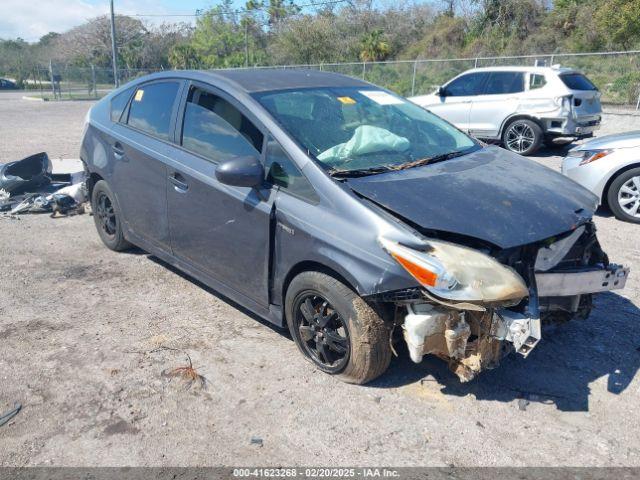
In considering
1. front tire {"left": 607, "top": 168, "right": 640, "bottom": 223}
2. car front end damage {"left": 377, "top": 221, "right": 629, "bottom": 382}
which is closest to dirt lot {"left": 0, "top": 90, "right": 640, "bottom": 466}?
car front end damage {"left": 377, "top": 221, "right": 629, "bottom": 382}

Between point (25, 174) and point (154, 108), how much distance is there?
4.06m

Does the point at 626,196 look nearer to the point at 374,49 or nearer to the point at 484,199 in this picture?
the point at 484,199

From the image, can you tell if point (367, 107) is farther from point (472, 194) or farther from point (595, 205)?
point (595, 205)

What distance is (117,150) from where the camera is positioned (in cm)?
488

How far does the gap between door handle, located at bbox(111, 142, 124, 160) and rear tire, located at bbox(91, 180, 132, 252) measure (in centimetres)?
37

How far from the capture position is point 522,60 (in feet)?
63.4

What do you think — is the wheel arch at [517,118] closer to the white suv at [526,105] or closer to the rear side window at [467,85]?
the white suv at [526,105]

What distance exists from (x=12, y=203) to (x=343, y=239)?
597 cm

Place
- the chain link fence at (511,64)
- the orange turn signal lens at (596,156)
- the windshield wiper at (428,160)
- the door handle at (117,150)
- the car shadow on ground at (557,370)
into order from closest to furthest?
the car shadow on ground at (557,370) → the windshield wiper at (428,160) → the door handle at (117,150) → the orange turn signal lens at (596,156) → the chain link fence at (511,64)

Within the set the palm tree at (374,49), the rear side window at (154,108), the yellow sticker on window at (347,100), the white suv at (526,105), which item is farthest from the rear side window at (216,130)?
the palm tree at (374,49)

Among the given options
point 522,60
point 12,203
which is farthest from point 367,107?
point 522,60

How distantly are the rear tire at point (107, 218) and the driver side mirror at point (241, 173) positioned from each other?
7.07 feet

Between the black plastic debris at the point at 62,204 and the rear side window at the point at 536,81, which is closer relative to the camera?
the black plastic debris at the point at 62,204

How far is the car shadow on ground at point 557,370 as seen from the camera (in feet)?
10.8
